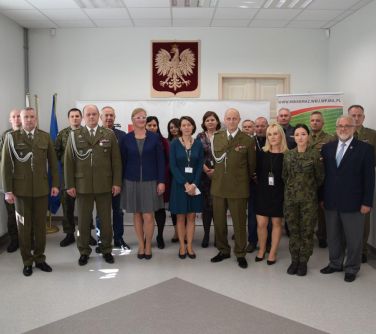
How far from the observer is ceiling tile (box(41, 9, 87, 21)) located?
16.3 ft

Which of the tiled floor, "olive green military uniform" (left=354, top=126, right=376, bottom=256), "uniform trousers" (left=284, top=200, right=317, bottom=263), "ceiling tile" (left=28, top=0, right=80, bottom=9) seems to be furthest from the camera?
"ceiling tile" (left=28, top=0, right=80, bottom=9)

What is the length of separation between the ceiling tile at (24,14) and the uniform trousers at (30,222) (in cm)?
276

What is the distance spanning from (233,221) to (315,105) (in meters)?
2.45

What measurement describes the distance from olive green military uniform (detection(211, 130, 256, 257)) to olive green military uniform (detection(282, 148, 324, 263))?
1.20 ft

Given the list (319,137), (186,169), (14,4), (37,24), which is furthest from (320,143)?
(37,24)

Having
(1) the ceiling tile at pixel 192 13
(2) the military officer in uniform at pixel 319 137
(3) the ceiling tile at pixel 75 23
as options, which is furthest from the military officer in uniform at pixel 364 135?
(3) the ceiling tile at pixel 75 23

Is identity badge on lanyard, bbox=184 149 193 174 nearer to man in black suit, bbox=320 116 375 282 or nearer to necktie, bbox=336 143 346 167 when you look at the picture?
man in black suit, bbox=320 116 375 282

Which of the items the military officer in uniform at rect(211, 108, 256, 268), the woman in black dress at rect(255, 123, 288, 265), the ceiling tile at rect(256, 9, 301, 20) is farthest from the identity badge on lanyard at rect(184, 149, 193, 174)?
the ceiling tile at rect(256, 9, 301, 20)

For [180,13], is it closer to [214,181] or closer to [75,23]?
[75,23]

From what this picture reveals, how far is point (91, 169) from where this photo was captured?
3.63 metres

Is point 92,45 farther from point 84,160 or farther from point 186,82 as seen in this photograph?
point 84,160

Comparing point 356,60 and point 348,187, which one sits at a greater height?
point 356,60

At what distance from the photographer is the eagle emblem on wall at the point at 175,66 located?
5.85 meters

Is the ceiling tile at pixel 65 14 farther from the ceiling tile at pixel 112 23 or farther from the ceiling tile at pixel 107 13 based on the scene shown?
the ceiling tile at pixel 112 23
